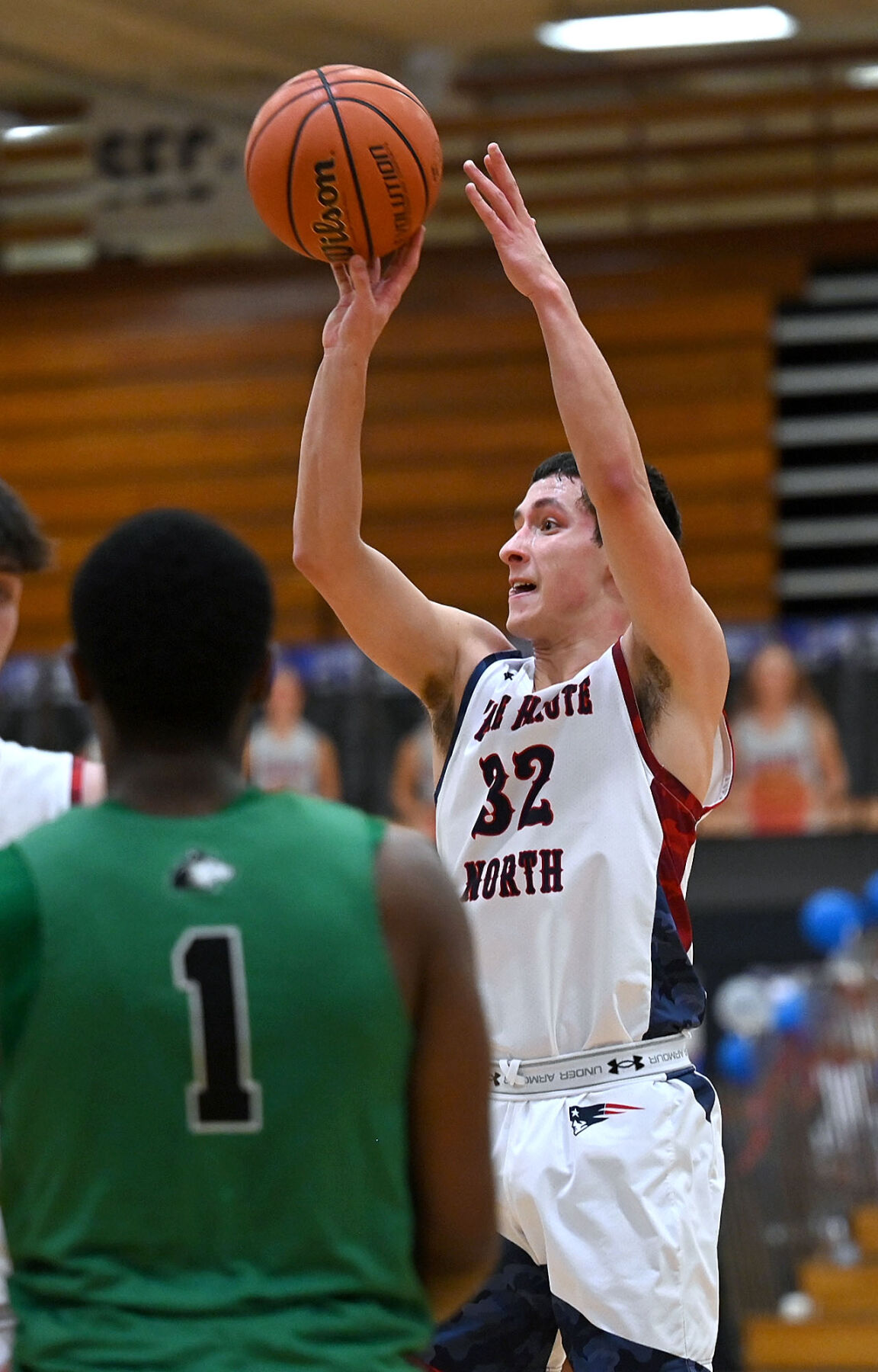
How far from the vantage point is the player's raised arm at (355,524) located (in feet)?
11.3

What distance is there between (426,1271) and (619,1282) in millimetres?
1258

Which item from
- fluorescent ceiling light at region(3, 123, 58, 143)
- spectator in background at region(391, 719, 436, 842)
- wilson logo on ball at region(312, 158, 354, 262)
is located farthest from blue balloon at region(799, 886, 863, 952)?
fluorescent ceiling light at region(3, 123, 58, 143)

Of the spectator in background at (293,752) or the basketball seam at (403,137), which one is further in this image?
the spectator in background at (293,752)

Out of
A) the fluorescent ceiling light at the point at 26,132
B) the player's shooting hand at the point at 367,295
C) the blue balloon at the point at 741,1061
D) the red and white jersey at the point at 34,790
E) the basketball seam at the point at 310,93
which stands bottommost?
the blue balloon at the point at 741,1061

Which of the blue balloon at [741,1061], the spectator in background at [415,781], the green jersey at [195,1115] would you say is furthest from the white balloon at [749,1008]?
the green jersey at [195,1115]

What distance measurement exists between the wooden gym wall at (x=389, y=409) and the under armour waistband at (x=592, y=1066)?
9812 millimetres

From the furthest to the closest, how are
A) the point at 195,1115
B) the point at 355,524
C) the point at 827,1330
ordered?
1. the point at 827,1330
2. the point at 355,524
3. the point at 195,1115

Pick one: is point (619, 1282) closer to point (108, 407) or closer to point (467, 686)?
point (467, 686)

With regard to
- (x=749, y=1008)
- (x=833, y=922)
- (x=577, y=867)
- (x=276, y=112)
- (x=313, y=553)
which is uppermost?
(x=276, y=112)

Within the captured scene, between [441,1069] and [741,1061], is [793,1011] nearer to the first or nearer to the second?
[741,1061]

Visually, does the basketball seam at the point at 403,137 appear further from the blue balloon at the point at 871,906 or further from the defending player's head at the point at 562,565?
the blue balloon at the point at 871,906

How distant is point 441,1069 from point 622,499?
151 cm

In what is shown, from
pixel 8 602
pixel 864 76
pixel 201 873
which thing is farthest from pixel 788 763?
pixel 201 873

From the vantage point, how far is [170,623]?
1.81 m
